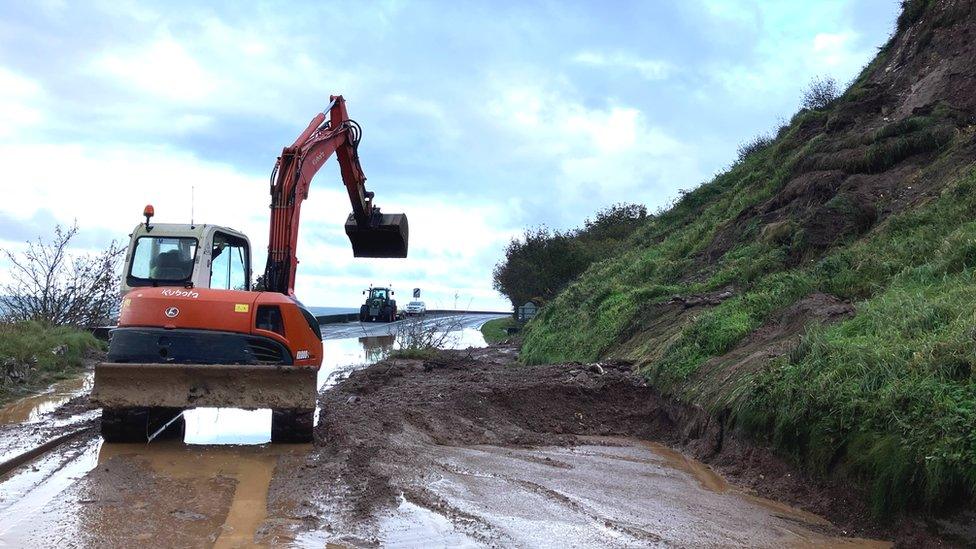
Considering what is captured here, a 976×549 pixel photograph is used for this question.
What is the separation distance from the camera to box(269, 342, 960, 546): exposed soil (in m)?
6.61

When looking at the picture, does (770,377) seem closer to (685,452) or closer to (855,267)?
(685,452)

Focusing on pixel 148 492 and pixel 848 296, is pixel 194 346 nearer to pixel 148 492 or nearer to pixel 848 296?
pixel 148 492

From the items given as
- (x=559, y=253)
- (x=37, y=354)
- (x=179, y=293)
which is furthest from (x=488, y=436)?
(x=559, y=253)

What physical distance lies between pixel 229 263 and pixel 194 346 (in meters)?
1.91

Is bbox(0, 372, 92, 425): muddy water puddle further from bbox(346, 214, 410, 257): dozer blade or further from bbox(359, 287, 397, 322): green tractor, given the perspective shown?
bbox(359, 287, 397, 322): green tractor

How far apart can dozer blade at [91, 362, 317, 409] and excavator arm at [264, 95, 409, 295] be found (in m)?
2.00

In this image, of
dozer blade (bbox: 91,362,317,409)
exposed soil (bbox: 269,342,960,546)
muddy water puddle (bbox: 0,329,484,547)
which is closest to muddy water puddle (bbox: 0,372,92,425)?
muddy water puddle (bbox: 0,329,484,547)

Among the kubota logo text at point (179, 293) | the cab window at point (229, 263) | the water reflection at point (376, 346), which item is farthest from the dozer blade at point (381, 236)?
the water reflection at point (376, 346)

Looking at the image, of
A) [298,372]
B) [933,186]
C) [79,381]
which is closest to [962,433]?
[298,372]

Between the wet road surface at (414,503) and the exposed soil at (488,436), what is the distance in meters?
0.11

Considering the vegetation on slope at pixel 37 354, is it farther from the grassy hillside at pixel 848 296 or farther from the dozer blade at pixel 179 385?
the grassy hillside at pixel 848 296

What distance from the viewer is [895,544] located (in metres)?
5.99

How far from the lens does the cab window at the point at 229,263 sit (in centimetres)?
1022

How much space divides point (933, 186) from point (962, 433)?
915 cm
